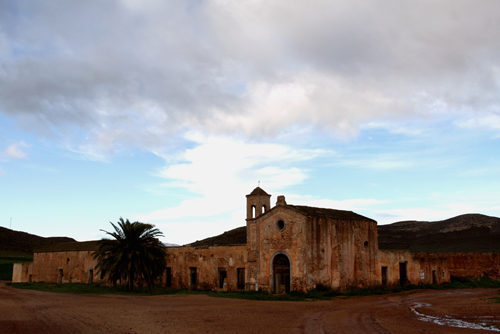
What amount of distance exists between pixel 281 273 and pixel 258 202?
5.69 m

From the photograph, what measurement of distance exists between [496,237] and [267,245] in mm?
59231

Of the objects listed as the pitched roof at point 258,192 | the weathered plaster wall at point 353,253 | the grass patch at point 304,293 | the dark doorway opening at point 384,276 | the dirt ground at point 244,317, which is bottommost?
the grass patch at point 304,293

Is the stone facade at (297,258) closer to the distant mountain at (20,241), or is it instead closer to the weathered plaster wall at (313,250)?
the weathered plaster wall at (313,250)

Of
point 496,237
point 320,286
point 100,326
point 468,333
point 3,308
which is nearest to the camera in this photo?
point 468,333

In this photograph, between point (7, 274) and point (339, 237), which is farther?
point (7, 274)

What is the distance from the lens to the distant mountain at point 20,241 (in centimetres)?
8681

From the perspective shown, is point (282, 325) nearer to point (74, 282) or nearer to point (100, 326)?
point (100, 326)

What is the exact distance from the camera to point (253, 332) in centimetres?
1355

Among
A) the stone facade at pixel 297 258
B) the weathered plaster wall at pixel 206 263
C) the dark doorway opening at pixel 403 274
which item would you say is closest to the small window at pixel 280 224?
the stone facade at pixel 297 258

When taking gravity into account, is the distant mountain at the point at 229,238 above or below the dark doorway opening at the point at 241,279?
above

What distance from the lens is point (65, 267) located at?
4203 cm

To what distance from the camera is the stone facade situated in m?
27.8

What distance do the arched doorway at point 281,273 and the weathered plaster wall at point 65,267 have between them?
19158 mm

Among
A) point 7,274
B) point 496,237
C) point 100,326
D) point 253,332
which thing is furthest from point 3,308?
point 496,237
